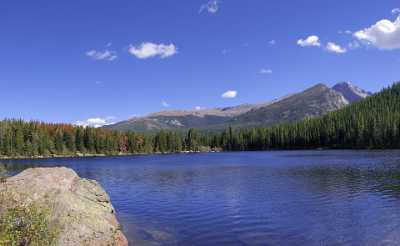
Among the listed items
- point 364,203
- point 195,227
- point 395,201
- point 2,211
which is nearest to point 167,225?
point 195,227

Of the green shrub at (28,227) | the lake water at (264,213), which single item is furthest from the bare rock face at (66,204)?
the lake water at (264,213)

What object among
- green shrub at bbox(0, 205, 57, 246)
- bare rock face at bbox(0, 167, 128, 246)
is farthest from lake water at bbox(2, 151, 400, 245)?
green shrub at bbox(0, 205, 57, 246)

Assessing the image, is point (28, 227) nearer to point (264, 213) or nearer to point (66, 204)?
point (66, 204)

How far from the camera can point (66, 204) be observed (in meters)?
28.6

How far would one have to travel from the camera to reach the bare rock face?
25884 millimetres

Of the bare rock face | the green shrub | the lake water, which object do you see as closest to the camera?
the green shrub

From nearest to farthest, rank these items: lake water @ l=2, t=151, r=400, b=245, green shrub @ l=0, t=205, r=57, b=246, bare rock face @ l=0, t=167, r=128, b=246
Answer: green shrub @ l=0, t=205, r=57, b=246 < bare rock face @ l=0, t=167, r=128, b=246 < lake water @ l=2, t=151, r=400, b=245

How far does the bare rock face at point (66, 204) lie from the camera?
25.9 m

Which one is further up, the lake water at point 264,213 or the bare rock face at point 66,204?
the bare rock face at point 66,204

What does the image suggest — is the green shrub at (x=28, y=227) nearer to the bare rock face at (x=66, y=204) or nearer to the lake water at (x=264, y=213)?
the bare rock face at (x=66, y=204)

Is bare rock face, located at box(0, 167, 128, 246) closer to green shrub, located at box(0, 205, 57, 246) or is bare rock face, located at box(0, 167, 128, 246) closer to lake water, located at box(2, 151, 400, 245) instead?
green shrub, located at box(0, 205, 57, 246)

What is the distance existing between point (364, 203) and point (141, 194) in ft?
95.7

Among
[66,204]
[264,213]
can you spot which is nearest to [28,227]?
[66,204]

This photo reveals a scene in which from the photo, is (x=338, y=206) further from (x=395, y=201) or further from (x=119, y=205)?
(x=119, y=205)
